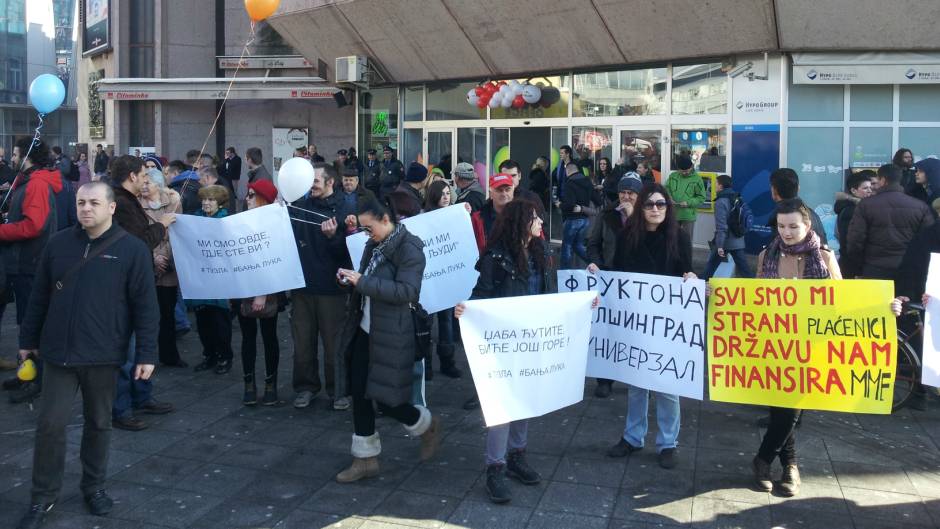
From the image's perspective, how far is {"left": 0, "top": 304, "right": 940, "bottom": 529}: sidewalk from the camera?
16.7 ft

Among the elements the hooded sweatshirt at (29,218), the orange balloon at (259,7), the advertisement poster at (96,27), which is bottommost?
the hooded sweatshirt at (29,218)

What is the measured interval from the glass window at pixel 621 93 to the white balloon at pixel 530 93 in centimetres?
69

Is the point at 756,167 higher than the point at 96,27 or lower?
lower

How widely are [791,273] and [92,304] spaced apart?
3959 mm

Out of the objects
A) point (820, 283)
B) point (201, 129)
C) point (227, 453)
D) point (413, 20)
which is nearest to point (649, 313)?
point (820, 283)

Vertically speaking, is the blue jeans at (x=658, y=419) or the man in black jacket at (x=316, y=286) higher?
the man in black jacket at (x=316, y=286)

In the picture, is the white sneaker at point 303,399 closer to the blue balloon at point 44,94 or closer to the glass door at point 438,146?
the blue balloon at point 44,94

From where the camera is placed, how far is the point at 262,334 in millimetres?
7160

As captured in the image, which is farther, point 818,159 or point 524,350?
point 818,159

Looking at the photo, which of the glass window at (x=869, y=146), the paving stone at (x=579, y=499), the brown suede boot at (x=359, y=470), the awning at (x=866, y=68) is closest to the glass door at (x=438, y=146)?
the awning at (x=866, y=68)

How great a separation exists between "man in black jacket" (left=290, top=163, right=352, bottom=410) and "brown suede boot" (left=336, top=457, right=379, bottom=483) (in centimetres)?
140

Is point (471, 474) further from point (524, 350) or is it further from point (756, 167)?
point (756, 167)

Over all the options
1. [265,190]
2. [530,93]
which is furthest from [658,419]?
[530,93]

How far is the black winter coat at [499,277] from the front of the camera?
568 cm
